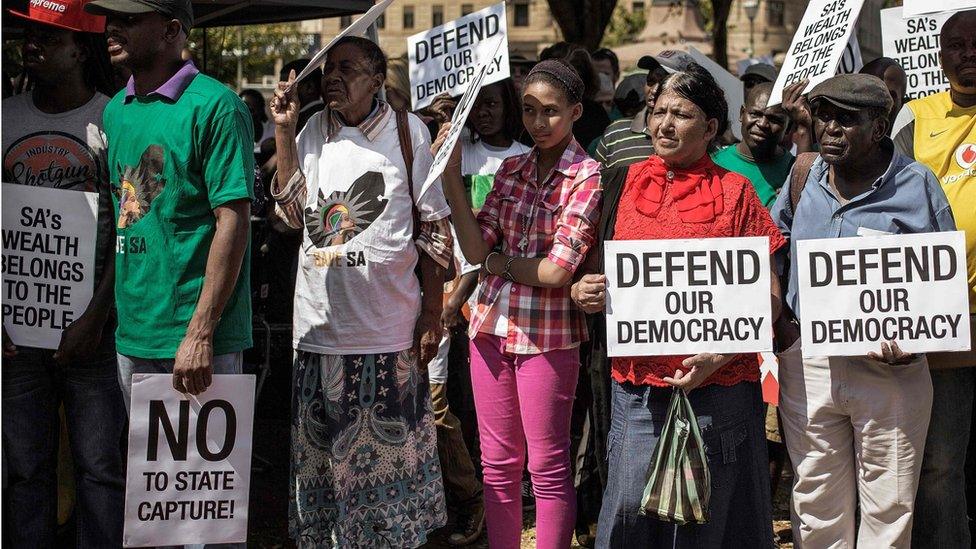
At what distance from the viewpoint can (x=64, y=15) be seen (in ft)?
14.9

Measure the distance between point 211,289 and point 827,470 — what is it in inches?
91.2

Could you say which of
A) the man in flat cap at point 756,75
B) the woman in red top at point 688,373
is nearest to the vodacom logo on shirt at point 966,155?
the woman in red top at point 688,373

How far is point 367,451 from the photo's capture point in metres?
4.80

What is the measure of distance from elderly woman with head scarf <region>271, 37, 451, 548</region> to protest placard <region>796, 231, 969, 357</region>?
5.10 feet

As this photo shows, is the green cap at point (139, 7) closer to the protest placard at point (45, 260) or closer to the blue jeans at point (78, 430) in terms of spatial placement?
the protest placard at point (45, 260)

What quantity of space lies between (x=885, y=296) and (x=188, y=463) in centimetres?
253

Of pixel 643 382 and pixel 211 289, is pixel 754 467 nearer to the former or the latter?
pixel 643 382

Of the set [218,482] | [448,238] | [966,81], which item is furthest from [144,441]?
[966,81]

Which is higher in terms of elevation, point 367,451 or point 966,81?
point 966,81

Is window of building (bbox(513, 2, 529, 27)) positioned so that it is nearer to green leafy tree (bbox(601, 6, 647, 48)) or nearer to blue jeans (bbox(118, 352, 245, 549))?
green leafy tree (bbox(601, 6, 647, 48))

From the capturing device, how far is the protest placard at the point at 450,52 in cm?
673

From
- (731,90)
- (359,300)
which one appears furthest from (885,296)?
(731,90)

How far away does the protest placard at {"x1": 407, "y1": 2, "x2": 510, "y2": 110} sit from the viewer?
6.73 m

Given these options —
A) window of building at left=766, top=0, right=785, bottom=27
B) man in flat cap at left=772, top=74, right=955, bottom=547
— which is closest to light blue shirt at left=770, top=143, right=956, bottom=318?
man in flat cap at left=772, top=74, right=955, bottom=547
